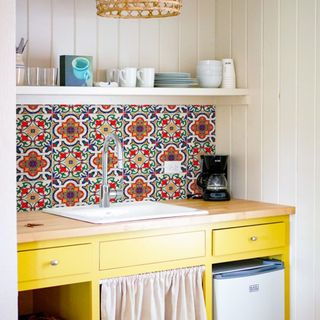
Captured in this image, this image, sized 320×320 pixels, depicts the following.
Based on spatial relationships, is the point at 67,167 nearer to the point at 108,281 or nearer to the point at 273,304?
the point at 108,281

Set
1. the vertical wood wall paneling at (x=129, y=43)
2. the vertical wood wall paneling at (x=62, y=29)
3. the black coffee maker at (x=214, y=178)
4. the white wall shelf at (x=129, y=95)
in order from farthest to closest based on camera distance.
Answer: the black coffee maker at (x=214, y=178), the vertical wood wall paneling at (x=129, y=43), the vertical wood wall paneling at (x=62, y=29), the white wall shelf at (x=129, y=95)

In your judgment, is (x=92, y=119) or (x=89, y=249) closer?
(x=89, y=249)

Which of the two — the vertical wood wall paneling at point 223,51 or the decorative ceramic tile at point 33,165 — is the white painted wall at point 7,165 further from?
the vertical wood wall paneling at point 223,51

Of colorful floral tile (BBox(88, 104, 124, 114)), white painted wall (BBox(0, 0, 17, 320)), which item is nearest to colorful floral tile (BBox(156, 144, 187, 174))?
colorful floral tile (BBox(88, 104, 124, 114))

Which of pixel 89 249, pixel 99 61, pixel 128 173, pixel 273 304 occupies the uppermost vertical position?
pixel 99 61

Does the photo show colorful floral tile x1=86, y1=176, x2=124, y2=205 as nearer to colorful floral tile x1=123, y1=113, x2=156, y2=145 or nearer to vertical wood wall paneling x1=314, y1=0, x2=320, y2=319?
colorful floral tile x1=123, y1=113, x2=156, y2=145

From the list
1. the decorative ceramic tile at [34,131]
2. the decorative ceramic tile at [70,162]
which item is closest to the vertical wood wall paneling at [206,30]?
the decorative ceramic tile at [70,162]

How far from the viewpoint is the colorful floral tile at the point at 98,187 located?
4.14 meters

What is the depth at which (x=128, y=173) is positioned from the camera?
427 cm

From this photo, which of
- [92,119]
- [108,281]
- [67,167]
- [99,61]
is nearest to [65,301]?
[108,281]

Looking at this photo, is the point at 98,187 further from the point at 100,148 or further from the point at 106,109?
the point at 106,109

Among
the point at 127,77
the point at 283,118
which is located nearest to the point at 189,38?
the point at 127,77

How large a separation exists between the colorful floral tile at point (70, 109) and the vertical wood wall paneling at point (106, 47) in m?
0.19

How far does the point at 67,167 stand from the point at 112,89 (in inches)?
19.8
